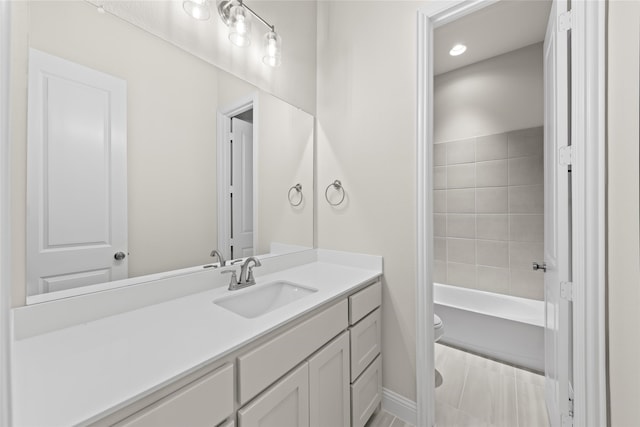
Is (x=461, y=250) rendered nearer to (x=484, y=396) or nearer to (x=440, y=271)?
(x=440, y=271)

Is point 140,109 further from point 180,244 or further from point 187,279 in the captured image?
point 187,279

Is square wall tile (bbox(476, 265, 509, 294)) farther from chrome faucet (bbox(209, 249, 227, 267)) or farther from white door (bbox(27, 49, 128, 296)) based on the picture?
white door (bbox(27, 49, 128, 296))

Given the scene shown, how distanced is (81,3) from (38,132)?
48cm

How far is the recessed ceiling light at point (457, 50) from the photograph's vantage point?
2.37m

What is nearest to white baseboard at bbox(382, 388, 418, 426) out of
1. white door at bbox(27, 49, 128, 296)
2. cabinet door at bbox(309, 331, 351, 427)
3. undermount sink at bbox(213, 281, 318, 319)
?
cabinet door at bbox(309, 331, 351, 427)

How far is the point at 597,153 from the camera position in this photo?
98 centimetres

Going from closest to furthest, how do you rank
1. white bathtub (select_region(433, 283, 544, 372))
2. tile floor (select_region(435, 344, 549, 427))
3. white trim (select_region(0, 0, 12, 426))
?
white trim (select_region(0, 0, 12, 426)), tile floor (select_region(435, 344, 549, 427)), white bathtub (select_region(433, 283, 544, 372))

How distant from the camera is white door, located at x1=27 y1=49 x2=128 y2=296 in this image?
844 millimetres

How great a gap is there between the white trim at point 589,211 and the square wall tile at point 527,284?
62.5 inches

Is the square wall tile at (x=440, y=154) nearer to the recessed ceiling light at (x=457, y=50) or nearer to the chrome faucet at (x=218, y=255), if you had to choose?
the recessed ceiling light at (x=457, y=50)

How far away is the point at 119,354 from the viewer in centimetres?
71

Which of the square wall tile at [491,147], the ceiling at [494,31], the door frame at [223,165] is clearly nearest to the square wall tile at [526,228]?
the square wall tile at [491,147]

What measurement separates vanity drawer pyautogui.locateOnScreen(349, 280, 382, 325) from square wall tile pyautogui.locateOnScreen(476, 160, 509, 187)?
5.73 feet

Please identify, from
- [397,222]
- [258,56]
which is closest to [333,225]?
[397,222]
